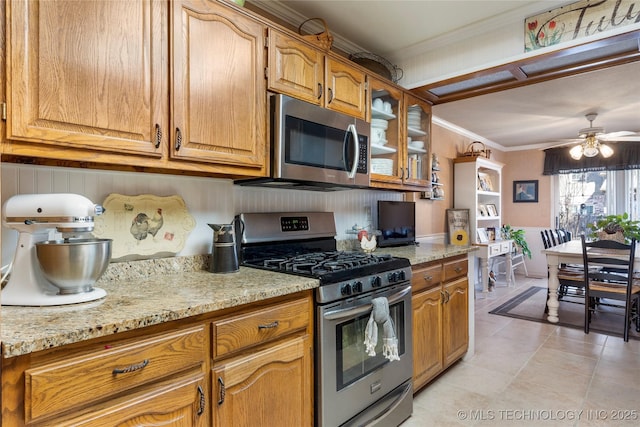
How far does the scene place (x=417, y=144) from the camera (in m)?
2.81

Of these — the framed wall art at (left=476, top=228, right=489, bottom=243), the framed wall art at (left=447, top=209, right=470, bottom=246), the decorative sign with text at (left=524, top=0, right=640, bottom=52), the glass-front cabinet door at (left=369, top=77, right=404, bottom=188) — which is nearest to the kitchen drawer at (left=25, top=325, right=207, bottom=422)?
the glass-front cabinet door at (left=369, top=77, right=404, bottom=188)

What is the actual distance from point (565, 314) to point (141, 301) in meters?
4.32

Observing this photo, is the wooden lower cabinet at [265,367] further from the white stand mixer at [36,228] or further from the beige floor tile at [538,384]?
the beige floor tile at [538,384]

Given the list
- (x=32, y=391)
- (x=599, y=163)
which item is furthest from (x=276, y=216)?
(x=599, y=163)

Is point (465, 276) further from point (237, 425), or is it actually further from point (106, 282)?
point (106, 282)

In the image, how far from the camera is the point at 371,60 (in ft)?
8.17

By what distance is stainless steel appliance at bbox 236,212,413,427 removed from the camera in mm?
1572

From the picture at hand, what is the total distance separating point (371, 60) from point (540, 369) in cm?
250

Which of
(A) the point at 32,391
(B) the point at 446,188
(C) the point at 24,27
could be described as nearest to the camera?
(A) the point at 32,391

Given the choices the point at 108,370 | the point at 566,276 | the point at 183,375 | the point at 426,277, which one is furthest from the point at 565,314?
the point at 108,370

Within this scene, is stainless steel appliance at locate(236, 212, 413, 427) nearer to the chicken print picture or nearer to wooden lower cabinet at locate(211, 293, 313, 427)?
wooden lower cabinet at locate(211, 293, 313, 427)

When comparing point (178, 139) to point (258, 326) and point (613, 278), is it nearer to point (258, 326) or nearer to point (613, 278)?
point (258, 326)

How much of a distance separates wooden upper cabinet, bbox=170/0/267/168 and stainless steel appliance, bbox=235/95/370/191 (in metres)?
0.08

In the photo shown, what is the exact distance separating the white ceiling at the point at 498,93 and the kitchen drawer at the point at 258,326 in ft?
5.68
